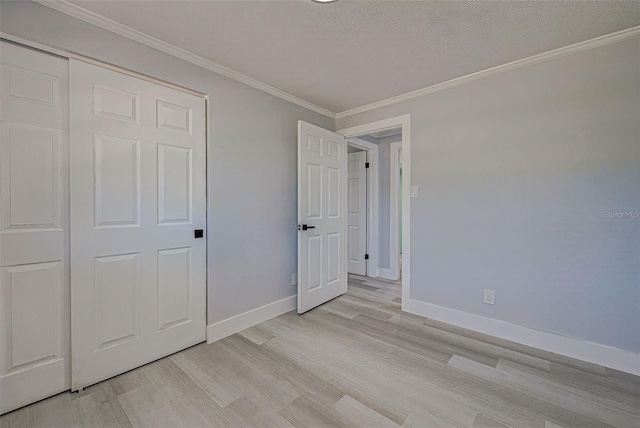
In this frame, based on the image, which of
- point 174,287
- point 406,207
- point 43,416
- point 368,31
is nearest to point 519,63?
point 368,31

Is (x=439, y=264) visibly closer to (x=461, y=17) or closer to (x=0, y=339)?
(x=461, y=17)

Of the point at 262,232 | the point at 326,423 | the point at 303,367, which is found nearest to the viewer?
the point at 326,423

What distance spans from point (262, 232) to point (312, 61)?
1592mm

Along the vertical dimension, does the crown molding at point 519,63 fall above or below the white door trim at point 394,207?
above

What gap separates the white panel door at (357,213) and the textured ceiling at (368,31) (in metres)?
2.08

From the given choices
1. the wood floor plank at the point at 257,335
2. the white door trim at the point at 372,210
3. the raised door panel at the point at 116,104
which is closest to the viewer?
the raised door panel at the point at 116,104

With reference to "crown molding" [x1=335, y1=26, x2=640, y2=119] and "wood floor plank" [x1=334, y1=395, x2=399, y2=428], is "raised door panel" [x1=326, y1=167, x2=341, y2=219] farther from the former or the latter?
"wood floor plank" [x1=334, y1=395, x2=399, y2=428]

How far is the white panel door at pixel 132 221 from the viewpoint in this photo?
166cm

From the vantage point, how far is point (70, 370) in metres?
1.64

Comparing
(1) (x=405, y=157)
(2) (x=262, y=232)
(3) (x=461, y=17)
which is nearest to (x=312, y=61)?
(3) (x=461, y=17)

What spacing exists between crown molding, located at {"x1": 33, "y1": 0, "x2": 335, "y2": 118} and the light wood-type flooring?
2.29 m

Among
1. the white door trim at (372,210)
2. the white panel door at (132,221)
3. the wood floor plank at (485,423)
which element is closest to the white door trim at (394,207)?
the white door trim at (372,210)

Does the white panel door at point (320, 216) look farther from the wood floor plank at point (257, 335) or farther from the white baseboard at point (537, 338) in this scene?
the white baseboard at point (537, 338)

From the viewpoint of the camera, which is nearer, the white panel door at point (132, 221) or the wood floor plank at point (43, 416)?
the wood floor plank at point (43, 416)
